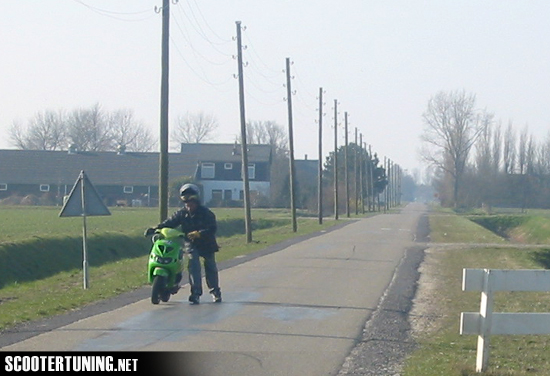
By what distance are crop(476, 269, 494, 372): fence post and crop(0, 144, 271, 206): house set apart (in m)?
73.6

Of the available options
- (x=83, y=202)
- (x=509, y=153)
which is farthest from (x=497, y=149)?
(x=83, y=202)

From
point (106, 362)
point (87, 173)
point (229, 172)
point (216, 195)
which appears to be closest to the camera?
point (106, 362)

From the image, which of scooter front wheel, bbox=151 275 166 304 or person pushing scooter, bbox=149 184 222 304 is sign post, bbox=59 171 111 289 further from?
scooter front wheel, bbox=151 275 166 304

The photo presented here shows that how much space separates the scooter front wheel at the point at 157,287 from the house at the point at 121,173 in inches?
2682

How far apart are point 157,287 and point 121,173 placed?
76.4m

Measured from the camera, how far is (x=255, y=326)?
442 inches

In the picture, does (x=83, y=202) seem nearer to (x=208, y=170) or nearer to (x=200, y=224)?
(x=200, y=224)

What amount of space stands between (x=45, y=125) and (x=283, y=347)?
105358 mm

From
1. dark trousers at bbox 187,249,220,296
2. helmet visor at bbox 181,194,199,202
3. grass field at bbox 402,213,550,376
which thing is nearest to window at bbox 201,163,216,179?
grass field at bbox 402,213,550,376

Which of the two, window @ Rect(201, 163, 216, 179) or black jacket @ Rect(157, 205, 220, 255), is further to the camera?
window @ Rect(201, 163, 216, 179)

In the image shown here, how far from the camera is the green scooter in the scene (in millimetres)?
12984

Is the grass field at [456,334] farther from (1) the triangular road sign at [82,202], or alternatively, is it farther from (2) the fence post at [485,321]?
(1) the triangular road sign at [82,202]

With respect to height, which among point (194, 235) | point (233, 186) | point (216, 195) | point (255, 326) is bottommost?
point (255, 326)

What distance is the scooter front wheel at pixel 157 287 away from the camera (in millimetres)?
12984
